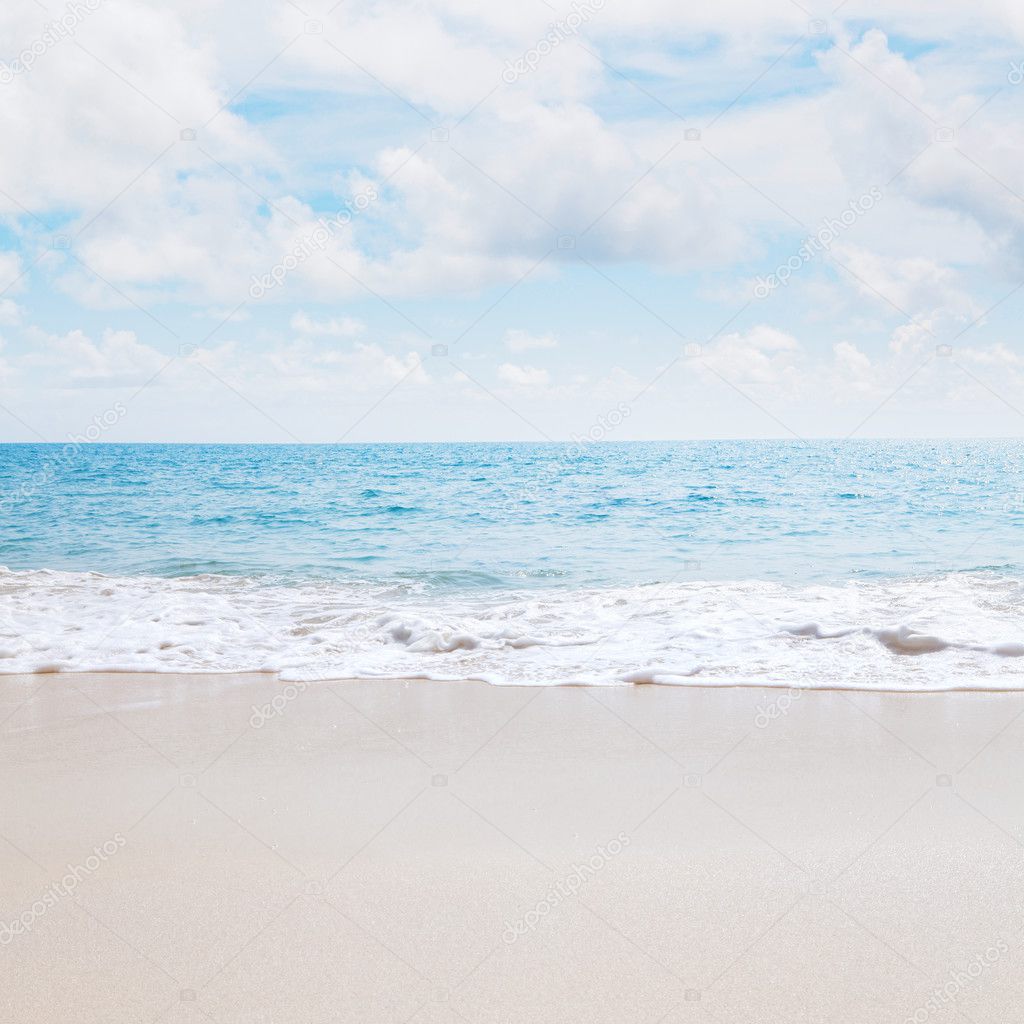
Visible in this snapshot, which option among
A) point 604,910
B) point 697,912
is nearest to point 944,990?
point 697,912

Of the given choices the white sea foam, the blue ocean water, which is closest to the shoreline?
the white sea foam

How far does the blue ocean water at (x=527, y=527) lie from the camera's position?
11.0m

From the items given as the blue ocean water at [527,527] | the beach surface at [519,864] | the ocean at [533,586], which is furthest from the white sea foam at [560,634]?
the blue ocean water at [527,527]

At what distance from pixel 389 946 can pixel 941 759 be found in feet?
8.78

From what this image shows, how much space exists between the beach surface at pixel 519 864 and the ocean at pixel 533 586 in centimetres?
109

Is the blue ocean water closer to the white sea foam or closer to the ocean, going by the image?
the ocean

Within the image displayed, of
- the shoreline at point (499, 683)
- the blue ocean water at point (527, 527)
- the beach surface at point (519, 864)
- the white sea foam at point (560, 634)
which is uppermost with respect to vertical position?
the beach surface at point (519, 864)

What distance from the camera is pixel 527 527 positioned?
50.0 feet

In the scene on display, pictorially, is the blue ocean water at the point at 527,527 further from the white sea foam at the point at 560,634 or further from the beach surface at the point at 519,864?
the beach surface at the point at 519,864

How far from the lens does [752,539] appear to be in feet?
44.6

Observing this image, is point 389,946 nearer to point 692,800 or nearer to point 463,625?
point 692,800

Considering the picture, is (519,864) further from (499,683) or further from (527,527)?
(527,527)

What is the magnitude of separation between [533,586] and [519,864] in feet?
22.0

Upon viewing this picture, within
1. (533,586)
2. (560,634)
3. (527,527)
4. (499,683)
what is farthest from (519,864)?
(527,527)
